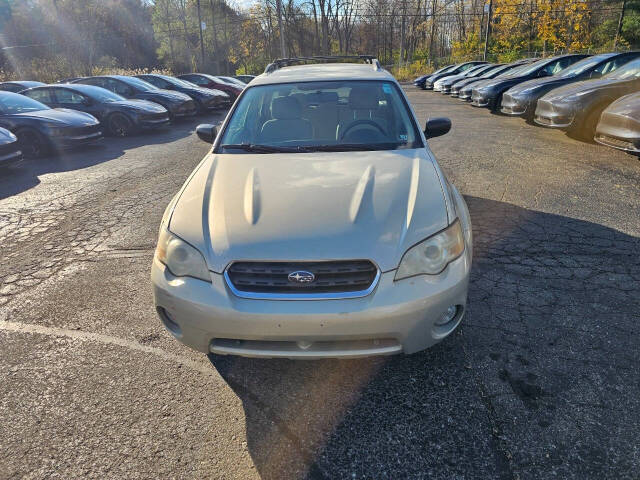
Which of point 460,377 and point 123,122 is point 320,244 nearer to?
point 460,377

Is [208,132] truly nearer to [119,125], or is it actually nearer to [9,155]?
[9,155]

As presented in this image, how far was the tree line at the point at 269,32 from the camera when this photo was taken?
34250 millimetres

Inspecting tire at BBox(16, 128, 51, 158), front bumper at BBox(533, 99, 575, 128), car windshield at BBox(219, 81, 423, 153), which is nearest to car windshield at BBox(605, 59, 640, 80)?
front bumper at BBox(533, 99, 575, 128)

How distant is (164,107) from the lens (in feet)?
39.5

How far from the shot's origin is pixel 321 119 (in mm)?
3389

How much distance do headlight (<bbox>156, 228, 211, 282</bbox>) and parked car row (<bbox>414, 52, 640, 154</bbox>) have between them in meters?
6.35

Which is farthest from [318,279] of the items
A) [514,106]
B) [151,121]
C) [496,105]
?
[496,105]

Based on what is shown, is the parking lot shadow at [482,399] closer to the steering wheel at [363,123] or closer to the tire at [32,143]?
the steering wheel at [363,123]

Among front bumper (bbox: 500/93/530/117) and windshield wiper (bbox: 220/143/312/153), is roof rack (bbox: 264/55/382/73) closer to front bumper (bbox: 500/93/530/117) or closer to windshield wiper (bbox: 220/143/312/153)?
windshield wiper (bbox: 220/143/312/153)

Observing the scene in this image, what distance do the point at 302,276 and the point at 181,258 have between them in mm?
666

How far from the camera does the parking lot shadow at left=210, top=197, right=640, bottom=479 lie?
1856mm

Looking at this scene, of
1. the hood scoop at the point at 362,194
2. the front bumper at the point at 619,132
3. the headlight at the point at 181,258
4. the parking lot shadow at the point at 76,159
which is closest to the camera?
the headlight at the point at 181,258

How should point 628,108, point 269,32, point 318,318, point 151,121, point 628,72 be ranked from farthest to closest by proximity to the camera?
point 269,32 → point 151,121 → point 628,72 → point 628,108 → point 318,318

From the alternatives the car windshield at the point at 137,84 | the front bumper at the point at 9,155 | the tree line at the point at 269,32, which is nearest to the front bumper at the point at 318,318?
the front bumper at the point at 9,155
